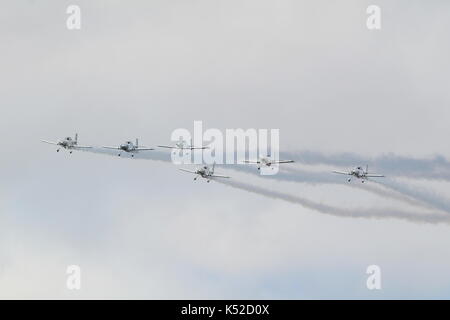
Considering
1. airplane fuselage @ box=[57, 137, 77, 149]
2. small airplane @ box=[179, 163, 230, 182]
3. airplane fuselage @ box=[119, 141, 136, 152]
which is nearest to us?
small airplane @ box=[179, 163, 230, 182]

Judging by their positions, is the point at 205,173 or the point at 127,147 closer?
the point at 205,173

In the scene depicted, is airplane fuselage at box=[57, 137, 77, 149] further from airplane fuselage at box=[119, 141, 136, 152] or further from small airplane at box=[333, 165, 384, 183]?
small airplane at box=[333, 165, 384, 183]

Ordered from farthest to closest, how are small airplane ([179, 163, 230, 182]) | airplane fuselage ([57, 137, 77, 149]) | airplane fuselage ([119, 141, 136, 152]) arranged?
airplane fuselage ([57, 137, 77, 149]) < airplane fuselage ([119, 141, 136, 152]) < small airplane ([179, 163, 230, 182])

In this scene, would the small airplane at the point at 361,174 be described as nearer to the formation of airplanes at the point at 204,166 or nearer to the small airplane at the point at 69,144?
the formation of airplanes at the point at 204,166

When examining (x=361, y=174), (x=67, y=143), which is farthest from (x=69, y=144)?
(x=361, y=174)

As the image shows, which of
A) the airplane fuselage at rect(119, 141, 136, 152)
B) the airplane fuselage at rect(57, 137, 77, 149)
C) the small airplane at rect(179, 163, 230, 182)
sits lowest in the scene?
the small airplane at rect(179, 163, 230, 182)

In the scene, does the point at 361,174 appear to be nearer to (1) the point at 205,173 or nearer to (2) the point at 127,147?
(1) the point at 205,173

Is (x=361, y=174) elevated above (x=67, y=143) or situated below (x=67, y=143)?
below

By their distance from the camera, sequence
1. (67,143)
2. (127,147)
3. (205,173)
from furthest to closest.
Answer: (67,143), (127,147), (205,173)

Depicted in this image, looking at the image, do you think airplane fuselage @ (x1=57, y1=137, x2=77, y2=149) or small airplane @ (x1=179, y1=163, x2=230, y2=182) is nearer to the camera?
small airplane @ (x1=179, y1=163, x2=230, y2=182)

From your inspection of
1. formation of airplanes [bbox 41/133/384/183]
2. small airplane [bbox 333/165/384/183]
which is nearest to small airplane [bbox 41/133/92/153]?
formation of airplanes [bbox 41/133/384/183]
